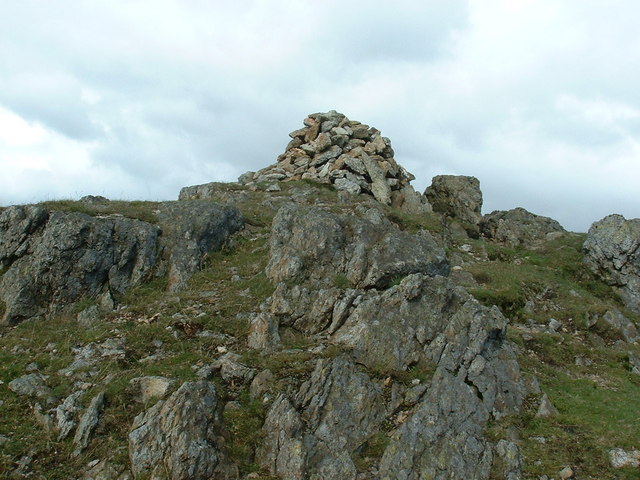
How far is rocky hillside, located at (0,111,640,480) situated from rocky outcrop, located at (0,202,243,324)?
77 millimetres

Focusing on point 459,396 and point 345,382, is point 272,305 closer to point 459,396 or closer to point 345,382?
point 345,382

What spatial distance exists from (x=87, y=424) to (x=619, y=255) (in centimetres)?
3169

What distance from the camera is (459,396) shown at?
47.0ft

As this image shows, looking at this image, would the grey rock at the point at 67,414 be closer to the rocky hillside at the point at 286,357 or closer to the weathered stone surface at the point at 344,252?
the rocky hillside at the point at 286,357

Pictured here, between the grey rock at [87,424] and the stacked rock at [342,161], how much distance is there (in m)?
28.8

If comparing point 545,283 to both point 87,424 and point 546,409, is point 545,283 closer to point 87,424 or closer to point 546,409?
point 546,409

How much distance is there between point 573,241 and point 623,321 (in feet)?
50.4

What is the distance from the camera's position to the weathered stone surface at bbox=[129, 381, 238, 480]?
11.5 metres

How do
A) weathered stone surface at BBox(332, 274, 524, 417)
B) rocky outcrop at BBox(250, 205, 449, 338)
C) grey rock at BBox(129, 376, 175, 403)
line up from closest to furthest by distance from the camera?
grey rock at BBox(129, 376, 175, 403) < weathered stone surface at BBox(332, 274, 524, 417) < rocky outcrop at BBox(250, 205, 449, 338)

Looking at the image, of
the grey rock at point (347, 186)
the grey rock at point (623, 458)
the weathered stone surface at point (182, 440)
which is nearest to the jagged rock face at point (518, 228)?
the grey rock at point (347, 186)

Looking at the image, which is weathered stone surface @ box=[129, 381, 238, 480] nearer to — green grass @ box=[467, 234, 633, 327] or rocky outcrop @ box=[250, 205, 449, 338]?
rocky outcrop @ box=[250, 205, 449, 338]

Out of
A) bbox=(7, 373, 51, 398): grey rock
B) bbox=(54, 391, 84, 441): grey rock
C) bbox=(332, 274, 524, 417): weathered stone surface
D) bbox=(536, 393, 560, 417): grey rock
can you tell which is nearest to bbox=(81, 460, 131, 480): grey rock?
bbox=(54, 391, 84, 441): grey rock

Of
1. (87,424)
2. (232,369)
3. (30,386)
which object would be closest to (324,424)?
(232,369)

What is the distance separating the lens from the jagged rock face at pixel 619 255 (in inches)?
1241
